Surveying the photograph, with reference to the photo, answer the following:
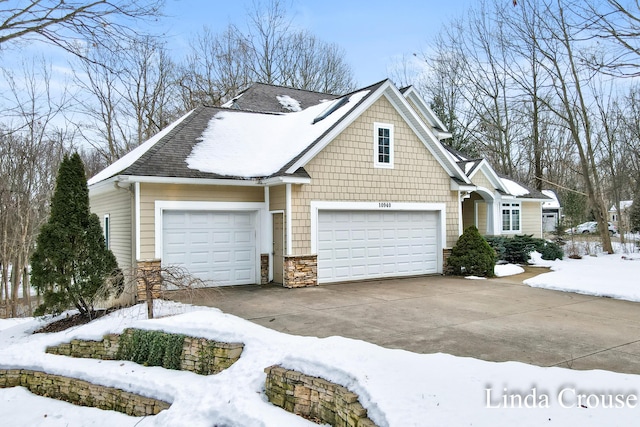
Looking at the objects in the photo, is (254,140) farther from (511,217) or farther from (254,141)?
(511,217)

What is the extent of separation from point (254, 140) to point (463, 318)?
832 cm

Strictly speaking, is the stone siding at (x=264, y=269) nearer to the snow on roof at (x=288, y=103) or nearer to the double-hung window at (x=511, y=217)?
the snow on roof at (x=288, y=103)

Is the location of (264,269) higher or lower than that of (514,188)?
lower

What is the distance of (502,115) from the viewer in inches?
1158

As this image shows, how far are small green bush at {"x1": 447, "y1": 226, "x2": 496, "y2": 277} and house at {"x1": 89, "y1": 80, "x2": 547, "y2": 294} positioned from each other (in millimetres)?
500

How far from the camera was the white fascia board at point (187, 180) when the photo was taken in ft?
35.3

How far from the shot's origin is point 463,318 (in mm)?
8344

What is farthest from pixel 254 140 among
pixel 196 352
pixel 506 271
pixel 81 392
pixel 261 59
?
pixel 261 59

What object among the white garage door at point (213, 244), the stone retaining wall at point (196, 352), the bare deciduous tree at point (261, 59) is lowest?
the stone retaining wall at point (196, 352)

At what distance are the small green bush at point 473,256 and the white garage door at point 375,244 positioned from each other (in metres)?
0.65

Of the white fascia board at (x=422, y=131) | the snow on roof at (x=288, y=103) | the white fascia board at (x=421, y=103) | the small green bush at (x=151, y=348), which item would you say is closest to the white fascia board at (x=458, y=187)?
the white fascia board at (x=422, y=131)

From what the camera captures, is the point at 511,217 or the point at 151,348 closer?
the point at 151,348

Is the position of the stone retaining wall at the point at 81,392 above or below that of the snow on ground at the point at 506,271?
below

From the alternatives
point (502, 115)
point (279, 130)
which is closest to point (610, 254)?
point (502, 115)
